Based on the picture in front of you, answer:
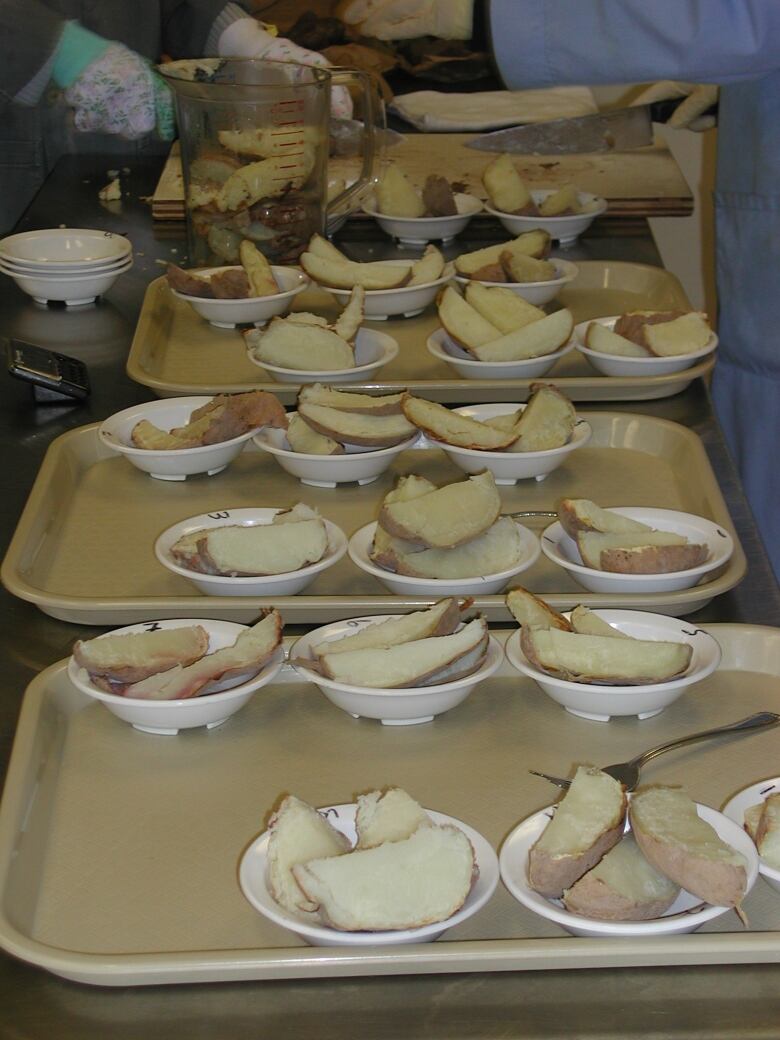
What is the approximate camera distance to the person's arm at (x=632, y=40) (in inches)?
52.8

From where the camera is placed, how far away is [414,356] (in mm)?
1592

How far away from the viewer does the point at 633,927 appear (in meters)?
0.64

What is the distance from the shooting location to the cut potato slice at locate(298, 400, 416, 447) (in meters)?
1.23

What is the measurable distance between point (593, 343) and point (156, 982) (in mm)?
985

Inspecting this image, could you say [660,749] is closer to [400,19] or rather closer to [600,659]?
[600,659]

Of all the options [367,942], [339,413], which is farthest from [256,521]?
[367,942]

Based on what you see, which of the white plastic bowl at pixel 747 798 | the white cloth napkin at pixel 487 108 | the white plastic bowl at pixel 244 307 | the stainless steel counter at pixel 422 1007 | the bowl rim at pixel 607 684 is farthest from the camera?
the white cloth napkin at pixel 487 108

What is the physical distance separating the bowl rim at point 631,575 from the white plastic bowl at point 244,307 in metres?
0.66

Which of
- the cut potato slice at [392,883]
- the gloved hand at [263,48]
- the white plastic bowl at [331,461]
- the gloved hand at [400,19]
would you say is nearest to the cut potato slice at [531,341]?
the white plastic bowl at [331,461]

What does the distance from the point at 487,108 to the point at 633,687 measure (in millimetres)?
1978

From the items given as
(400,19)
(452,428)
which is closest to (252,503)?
(452,428)

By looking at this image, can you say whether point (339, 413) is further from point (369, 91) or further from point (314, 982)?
point (369, 91)

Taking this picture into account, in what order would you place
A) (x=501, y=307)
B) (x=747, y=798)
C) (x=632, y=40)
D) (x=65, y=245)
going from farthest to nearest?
(x=65, y=245) → (x=501, y=307) → (x=632, y=40) → (x=747, y=798)

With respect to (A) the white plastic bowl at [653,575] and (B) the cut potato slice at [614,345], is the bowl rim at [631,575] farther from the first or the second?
(B) the cut potato slice at [614,345]
